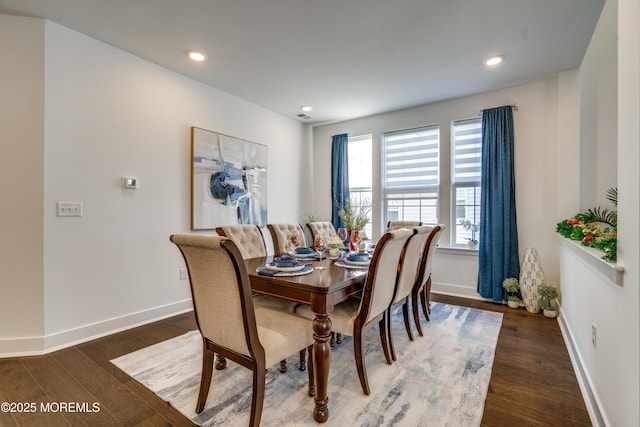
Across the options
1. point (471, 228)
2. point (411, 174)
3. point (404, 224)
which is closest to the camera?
point (404, 224)

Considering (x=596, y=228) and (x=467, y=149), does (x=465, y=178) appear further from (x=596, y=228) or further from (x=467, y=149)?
(x=596, y=228)

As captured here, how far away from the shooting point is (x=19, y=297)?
2.38 meters

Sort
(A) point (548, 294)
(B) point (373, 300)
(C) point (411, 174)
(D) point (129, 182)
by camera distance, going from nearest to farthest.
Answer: (B) point (373, 300)
(D) point (129, 182)
(A) point (548, 294)
(C) point (411, 174)

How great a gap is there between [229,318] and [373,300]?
86cm

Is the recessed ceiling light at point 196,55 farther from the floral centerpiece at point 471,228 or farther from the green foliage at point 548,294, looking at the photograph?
the green foliage at point 548,294

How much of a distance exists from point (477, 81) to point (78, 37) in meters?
4.06

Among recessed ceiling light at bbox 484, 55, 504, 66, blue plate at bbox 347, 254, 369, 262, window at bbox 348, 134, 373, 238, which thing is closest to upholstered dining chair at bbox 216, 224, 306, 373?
blue plate at bbox 347, 254, 369, 262

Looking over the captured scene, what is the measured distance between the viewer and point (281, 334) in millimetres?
1635

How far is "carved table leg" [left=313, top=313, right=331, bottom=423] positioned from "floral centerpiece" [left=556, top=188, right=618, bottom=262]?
158cm

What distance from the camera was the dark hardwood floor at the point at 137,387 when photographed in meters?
1.64

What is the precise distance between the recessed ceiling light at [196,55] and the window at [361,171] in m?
2.66

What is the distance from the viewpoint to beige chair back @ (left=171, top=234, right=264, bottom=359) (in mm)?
1339

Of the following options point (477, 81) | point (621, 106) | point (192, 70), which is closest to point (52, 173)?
point (192, 70)

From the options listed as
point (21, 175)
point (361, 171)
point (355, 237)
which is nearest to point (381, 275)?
point (355, 237)
